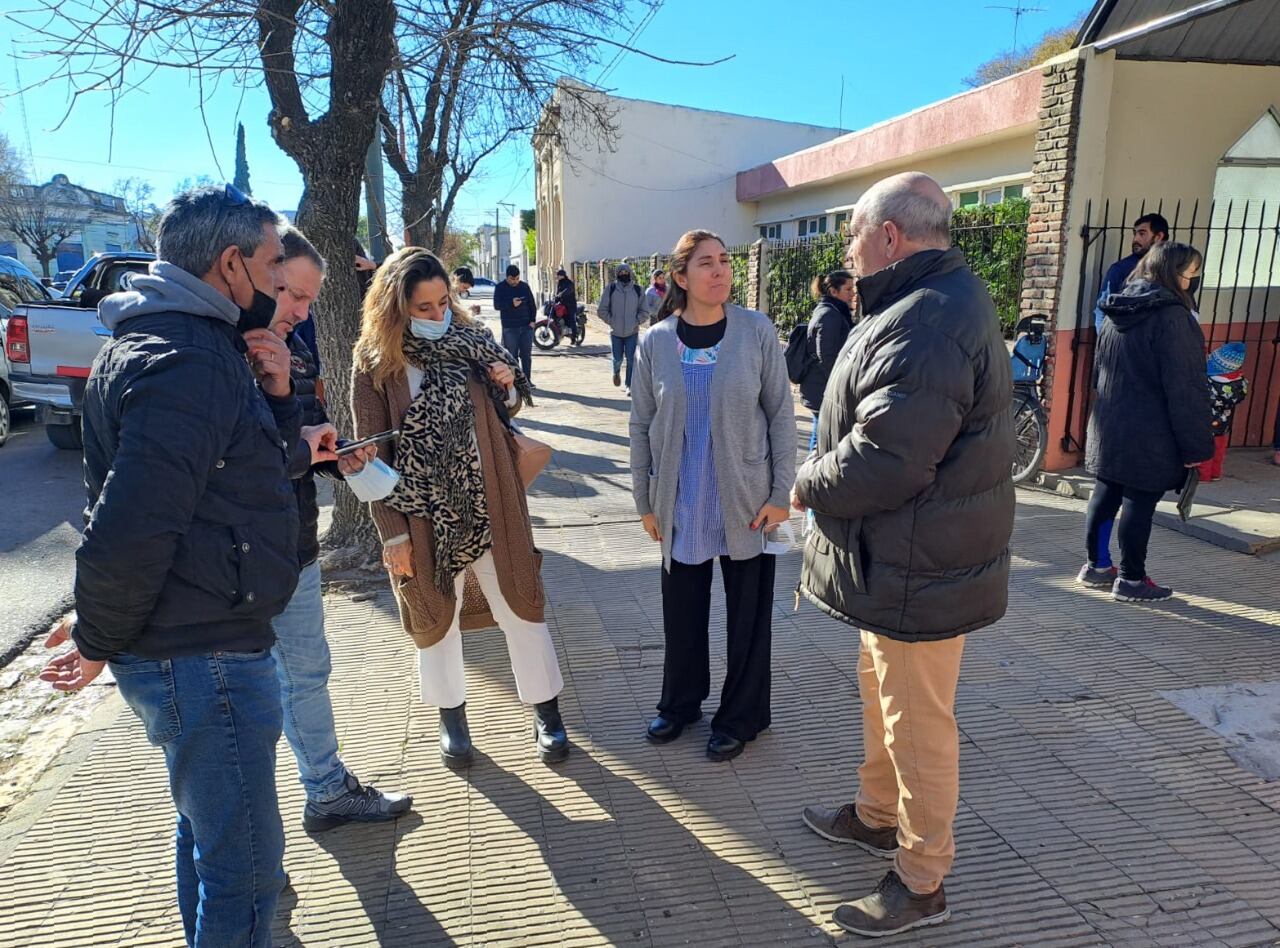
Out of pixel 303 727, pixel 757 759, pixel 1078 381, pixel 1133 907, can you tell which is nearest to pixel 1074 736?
pixel 1133 907

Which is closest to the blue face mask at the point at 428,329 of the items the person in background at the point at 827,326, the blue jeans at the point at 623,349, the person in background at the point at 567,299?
the person in background at the point at 827,326

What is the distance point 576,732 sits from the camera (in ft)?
11.3

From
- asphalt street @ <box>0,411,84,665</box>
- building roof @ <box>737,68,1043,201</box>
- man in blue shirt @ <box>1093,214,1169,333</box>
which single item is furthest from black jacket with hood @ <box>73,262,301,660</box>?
building roof @ <box>737,68,1043,201</box>

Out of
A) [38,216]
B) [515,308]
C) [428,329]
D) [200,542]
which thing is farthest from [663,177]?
[38,216]

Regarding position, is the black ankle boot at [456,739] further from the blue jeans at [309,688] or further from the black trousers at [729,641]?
the black trousers at [729,641]

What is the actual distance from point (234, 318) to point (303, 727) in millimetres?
1515

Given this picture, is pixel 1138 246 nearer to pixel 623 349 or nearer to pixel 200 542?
pixel 200 542

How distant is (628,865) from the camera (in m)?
2.68

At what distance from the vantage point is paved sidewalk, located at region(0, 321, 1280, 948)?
2.44m

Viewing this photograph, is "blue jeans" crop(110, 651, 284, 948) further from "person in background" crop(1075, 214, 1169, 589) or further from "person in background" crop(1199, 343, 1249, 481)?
"person in background" crop(1199, 343, 1249, 481)

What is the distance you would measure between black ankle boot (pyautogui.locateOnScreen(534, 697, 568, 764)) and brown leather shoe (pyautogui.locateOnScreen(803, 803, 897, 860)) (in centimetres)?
95

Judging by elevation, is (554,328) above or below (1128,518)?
above

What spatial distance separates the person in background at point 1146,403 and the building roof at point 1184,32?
2423 mm

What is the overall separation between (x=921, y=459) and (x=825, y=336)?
3863 mm
